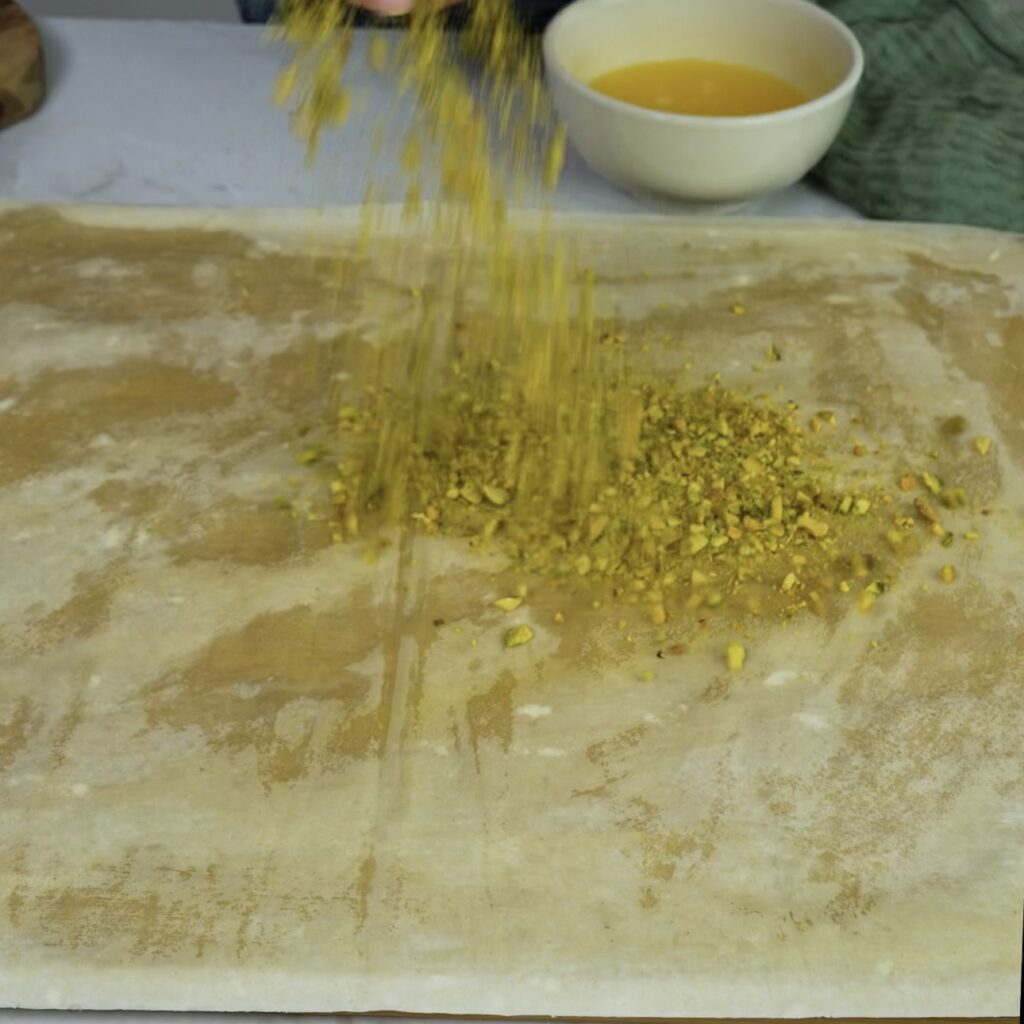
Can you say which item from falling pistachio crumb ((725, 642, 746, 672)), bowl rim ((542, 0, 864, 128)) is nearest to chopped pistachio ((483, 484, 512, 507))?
falling pistachio crumb ((725, 642, 746, 672))

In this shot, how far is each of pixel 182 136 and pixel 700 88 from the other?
0.43 meters

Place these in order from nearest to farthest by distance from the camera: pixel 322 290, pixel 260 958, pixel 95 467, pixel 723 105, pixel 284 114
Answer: pixel 260 958 < pixel 95 467 < pixel 322 290 < pixel 723 105 < pixel 284 114

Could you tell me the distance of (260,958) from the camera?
1.65ft

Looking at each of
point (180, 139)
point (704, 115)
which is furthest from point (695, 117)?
point (180, 139)

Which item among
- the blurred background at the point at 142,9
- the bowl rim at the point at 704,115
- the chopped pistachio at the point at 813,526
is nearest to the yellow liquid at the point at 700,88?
the bowl rim at the point at 704,115

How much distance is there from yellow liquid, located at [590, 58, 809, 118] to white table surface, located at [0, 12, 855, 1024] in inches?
2.9

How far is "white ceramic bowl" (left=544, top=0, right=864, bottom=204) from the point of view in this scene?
0.87 m

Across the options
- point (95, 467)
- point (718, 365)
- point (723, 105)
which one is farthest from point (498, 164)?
point (95, 467)

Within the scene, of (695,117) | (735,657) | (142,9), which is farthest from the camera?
(142,9)

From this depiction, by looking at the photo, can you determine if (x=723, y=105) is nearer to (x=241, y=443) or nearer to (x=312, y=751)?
(x=241, y=443)

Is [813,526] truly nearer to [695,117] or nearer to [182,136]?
[695,117]

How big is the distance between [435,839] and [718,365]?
A: 38cm

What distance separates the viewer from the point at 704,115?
945 mm

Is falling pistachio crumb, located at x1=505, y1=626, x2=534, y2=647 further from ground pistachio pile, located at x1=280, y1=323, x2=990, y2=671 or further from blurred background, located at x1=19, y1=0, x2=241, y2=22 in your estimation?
blurred background, located at x1=19, y1=0, x2=241, y2=22
